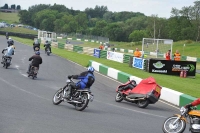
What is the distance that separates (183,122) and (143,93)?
563 cm

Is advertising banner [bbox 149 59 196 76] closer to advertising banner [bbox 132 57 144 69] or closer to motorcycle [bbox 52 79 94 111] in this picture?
advertising banner [bbox 132 57 144 69]

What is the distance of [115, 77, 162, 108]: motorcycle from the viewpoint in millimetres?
16203

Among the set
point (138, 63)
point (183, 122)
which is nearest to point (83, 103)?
point (183, 122)

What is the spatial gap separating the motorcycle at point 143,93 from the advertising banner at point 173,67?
16.4m

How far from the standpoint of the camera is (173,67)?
1314 inches

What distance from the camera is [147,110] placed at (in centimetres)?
1590

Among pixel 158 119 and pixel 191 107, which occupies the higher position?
pixel 191 107

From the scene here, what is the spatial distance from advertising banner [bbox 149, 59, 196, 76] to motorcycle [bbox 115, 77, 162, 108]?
16.4 meters

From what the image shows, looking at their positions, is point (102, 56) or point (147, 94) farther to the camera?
point (102, 56)

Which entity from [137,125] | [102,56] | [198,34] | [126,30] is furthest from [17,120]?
[126,30]

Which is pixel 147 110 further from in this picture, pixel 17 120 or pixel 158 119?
pixel 17 120

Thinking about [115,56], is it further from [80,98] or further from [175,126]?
[175,126]

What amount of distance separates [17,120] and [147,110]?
6088mm

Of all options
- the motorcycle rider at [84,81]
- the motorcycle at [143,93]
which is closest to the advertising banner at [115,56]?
the motorcycle at [143,93]
